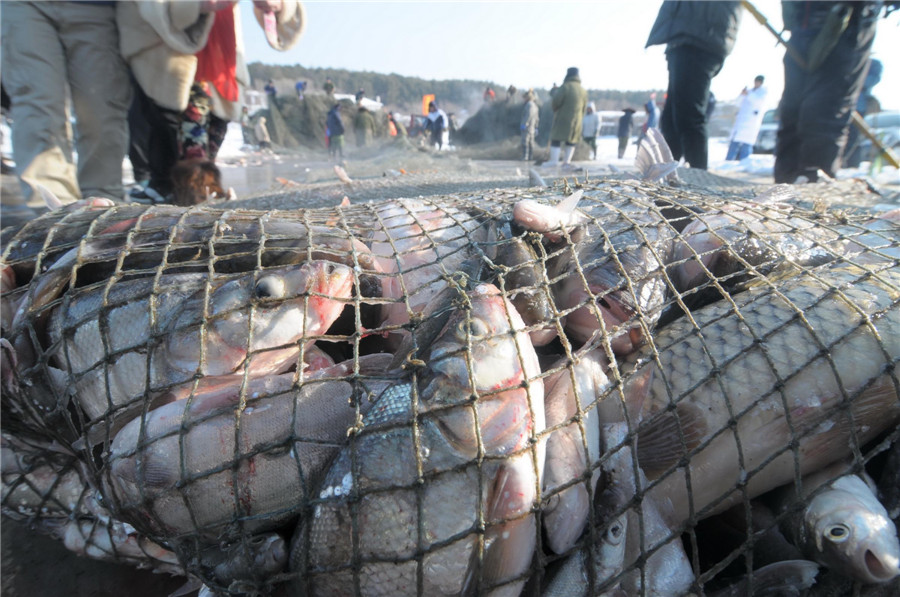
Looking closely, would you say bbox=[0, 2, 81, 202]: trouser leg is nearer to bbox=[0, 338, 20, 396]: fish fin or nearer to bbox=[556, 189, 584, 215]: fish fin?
bbox=[0, 338, 20, 396]: fish fin

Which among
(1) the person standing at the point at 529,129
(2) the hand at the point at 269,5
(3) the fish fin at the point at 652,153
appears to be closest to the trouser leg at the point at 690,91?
(3) the fish fin at the point at 652,153

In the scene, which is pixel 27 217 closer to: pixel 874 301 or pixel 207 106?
pixel 207 106

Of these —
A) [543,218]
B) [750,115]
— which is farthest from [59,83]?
[750,115]

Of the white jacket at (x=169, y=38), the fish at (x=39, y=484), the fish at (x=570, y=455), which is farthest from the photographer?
the white jacket at (x=169, y=38)

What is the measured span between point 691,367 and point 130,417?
1.78 metres

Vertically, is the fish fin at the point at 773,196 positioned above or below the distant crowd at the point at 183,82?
below

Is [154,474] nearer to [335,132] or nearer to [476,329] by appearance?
[476,329]

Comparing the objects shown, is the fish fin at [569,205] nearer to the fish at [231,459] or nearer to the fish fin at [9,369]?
the fish at [231,459]

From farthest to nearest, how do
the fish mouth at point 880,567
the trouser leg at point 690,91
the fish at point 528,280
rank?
the trouser leg at point 690,91
the fish at point 528,280
the fish mouth at point 880,567

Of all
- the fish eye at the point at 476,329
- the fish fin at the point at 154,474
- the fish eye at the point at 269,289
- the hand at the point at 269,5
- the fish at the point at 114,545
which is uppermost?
the hand at the point at 269,5

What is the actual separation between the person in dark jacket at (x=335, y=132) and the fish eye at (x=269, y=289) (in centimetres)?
1808

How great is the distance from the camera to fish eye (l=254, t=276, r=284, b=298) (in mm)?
1519

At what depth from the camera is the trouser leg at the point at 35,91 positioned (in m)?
3.78

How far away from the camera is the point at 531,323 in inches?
63.2
